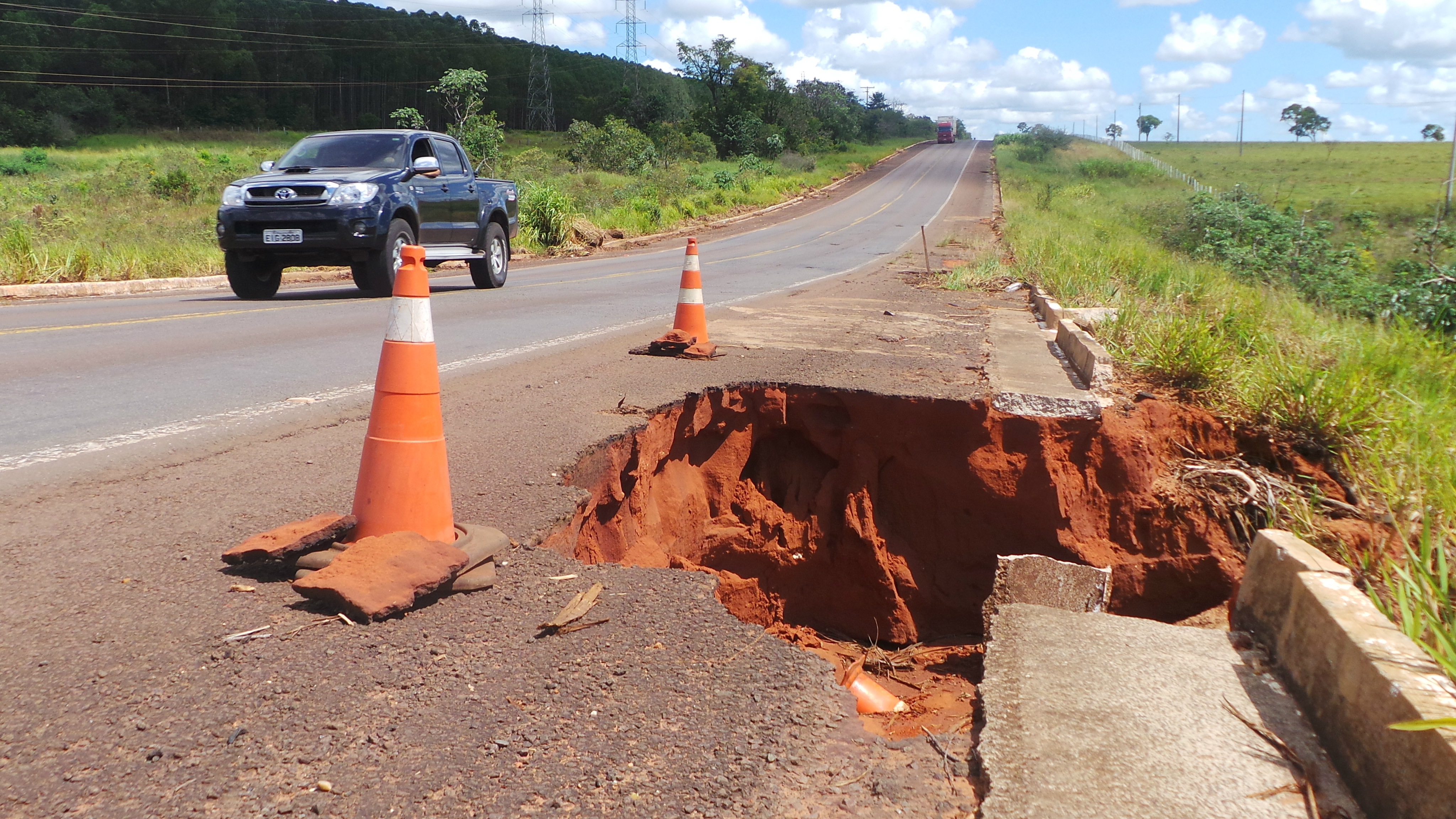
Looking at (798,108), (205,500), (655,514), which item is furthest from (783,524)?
(798,108)

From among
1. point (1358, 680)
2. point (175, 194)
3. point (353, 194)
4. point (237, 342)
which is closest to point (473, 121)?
point (175, 194)

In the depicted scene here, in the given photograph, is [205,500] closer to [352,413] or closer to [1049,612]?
[352,413]

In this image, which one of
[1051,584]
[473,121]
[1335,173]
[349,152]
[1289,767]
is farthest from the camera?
Result: [1335,173]

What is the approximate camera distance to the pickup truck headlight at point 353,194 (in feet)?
35.2

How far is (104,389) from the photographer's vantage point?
5.86 m

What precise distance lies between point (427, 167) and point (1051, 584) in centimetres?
923

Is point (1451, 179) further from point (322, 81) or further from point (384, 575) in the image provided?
point (322, 81)

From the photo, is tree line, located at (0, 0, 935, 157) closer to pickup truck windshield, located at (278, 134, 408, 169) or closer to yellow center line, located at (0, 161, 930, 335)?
yellow center line, located at (0, 161, 930, 335)

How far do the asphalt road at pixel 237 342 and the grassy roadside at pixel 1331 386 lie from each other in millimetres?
4545

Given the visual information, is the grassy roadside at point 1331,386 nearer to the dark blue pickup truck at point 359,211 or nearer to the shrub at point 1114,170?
the dark blue pickup truck at point 359,211

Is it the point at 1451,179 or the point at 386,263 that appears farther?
the point at 1451,179

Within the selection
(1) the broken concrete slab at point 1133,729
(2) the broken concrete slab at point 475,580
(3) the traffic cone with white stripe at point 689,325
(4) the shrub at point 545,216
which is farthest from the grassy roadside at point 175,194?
(1) the broken concrete slab at point 1133,729

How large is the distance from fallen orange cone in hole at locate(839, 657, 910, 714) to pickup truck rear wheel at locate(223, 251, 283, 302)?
9.37 m

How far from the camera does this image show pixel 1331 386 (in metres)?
5.19
